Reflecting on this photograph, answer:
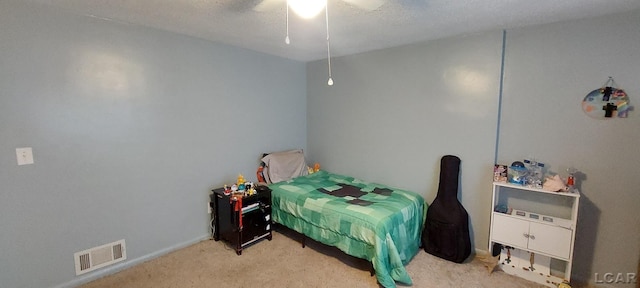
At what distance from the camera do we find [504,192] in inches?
96.3

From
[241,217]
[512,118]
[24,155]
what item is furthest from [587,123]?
[24,155]

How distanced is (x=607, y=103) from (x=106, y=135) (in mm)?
3977

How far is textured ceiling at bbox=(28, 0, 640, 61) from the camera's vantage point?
1.81 meters

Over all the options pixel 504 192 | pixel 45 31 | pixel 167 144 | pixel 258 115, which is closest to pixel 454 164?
pixel 504 192

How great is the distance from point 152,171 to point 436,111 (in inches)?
113

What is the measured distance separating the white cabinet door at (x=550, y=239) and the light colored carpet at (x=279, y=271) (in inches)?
12.7

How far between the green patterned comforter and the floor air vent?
4.67ft

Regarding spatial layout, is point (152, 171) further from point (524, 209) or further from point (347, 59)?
point (524, 209)

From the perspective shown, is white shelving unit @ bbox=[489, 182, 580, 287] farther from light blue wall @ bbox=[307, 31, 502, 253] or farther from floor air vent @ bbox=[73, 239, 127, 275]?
floor air vent @ bbox=[73, 239, 127, 275]

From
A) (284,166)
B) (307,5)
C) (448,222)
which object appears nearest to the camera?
(307,5)

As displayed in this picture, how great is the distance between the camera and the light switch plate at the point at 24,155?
186 centimetres

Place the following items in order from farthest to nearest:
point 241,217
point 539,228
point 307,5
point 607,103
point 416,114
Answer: point 416,114 < point 241,217 < point 539,228 < point 607,103 < point 307,5

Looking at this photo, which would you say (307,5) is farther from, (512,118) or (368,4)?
(512,118)

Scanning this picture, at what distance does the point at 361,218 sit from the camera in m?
2.25
